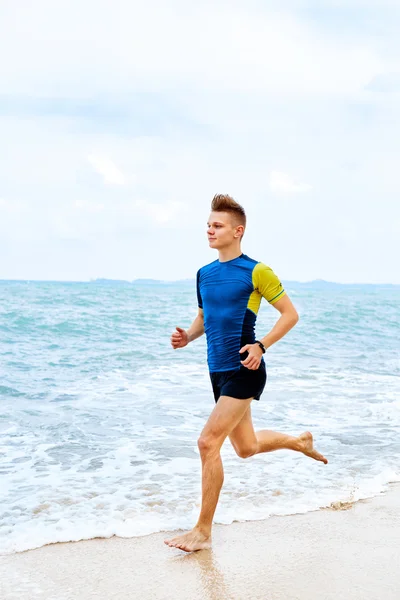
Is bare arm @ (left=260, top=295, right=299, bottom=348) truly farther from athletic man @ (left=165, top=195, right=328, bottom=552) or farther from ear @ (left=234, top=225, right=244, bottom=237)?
ear @ (left=234, top=225, right=244, bottom=237)

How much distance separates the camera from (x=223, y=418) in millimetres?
4352

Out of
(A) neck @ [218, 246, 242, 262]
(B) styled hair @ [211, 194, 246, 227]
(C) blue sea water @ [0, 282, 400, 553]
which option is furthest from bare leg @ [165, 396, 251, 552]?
(B) styled hair @ [211, 194, 246, 227]

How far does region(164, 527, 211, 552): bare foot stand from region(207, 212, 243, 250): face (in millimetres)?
1793

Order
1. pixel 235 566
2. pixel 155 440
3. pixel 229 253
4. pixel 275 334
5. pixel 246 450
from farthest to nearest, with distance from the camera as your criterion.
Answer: pixel 155 440 < pixel 246 450 < pixel 229 253 < pixel 275 334 < pixel 235 566

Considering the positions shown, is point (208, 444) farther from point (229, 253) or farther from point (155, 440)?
point (155, 440)

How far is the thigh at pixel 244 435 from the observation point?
4.62m

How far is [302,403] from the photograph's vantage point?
1034cm

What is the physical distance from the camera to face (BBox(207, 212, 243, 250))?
4.45 meters

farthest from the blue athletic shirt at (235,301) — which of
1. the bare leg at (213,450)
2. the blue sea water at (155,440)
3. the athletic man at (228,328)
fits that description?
the blue sea water at (155,440)

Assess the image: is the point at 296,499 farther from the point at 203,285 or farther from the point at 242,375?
the point at 203,285

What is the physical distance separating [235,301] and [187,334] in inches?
21.8

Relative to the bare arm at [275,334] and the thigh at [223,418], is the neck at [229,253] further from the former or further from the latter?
the thigh at [223,418]

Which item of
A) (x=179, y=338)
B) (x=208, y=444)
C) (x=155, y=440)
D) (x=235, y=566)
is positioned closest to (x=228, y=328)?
(x=179, y=338)

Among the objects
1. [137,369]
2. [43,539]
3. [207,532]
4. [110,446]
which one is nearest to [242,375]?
[207,532]
